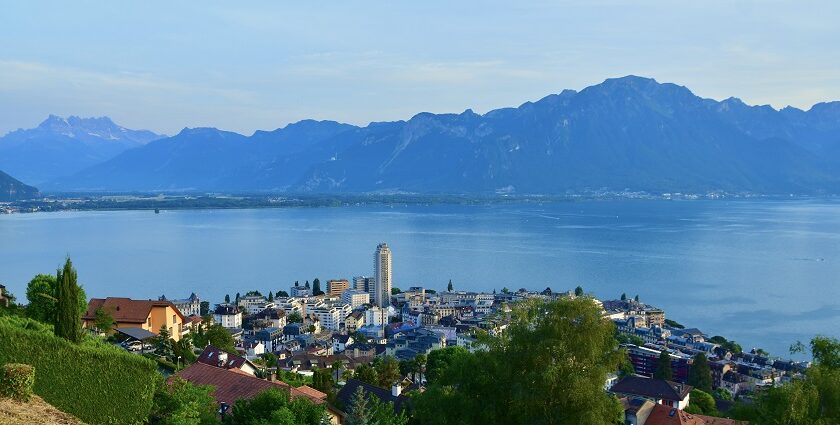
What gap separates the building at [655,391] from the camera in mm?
18594

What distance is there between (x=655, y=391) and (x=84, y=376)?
51.4ft

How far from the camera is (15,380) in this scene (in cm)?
591

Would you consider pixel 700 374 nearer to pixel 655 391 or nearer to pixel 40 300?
pixel 655 391

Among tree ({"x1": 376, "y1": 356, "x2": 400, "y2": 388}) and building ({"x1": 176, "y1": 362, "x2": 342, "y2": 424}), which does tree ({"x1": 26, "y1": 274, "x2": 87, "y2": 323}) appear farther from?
tree ({"x1": 376, "y1": 356, "x2": 400, "y2": 388})

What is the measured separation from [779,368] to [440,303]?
68.2ft

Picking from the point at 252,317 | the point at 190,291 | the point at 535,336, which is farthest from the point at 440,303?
the point at 535,336

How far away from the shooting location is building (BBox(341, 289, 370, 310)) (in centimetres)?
4981

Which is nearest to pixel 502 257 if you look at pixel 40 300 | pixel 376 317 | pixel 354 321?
pixel 376 317

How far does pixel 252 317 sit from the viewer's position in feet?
131

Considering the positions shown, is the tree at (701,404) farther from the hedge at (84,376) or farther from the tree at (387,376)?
the hedge at (84,376)

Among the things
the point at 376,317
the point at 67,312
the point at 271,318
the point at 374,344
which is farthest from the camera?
the point at 376,317

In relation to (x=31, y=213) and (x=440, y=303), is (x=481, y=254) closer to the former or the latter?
(x=440, y=303)

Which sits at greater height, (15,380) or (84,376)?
(15,380)

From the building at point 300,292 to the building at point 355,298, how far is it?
244 cm
